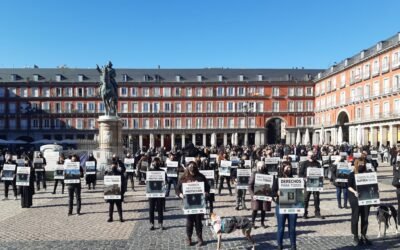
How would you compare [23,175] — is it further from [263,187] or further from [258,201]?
[263,187]

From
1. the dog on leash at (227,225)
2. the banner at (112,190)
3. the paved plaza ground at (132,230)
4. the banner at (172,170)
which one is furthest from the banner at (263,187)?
the banner at (172,170)

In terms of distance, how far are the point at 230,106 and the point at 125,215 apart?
63.4 meters

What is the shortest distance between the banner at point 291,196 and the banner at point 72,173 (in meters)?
6.84

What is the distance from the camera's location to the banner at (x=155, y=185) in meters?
9.95

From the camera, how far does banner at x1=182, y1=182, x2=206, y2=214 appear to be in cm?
826

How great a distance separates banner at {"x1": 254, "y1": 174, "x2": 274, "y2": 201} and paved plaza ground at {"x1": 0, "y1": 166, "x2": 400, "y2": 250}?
35.7 inches

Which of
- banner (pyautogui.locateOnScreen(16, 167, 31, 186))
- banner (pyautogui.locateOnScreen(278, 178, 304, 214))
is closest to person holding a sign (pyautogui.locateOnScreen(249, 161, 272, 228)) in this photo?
banner (pyautogui.locateOnScreen(278, 178, 304, 214))

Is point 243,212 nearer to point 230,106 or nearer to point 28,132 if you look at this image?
point 230,106

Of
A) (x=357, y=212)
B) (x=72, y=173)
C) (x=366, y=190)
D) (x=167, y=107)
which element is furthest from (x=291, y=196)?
(x=167, y=107)

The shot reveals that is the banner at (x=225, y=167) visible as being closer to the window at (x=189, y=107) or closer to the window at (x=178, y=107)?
the window at (x=189, y=107)

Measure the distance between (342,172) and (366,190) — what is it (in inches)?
172

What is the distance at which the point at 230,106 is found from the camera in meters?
74.2

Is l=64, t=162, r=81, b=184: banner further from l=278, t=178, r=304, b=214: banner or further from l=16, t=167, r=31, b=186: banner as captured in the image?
l=278, t=178, r=304, b=214: banner

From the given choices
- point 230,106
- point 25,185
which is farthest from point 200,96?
point 25,185
